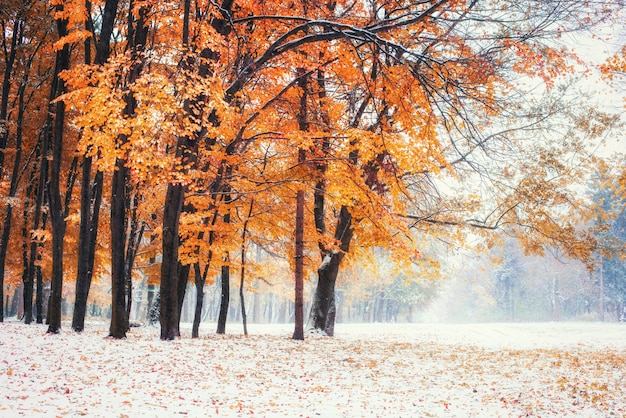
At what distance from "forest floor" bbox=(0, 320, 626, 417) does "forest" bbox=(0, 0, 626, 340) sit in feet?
8.03

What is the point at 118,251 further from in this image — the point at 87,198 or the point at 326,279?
the point at 326,279

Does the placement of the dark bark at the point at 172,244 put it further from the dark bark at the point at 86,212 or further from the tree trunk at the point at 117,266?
the dark bark at the point at 86,212

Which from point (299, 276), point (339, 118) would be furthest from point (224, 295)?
point (339, 118)

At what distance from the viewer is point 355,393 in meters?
7.62

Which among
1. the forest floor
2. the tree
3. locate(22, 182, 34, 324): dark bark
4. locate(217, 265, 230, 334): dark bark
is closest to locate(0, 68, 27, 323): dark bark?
locate(22, 182, 34, 324): dark bark

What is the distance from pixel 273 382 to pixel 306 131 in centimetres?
691

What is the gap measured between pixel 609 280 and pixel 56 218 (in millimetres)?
57260

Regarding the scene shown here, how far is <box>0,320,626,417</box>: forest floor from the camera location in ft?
20.1

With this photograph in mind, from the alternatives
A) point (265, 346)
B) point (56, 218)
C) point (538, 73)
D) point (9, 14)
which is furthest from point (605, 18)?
point (9, 14)

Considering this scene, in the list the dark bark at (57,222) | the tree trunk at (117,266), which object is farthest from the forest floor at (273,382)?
the dark bark at (57,222)

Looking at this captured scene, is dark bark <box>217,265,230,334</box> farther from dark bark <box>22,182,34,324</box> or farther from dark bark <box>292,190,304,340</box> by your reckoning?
dark bark <box>22,182,34,324</box>

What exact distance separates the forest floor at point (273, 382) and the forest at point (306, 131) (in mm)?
2448

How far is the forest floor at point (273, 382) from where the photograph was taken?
6137mm

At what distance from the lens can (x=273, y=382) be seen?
7996 mm
